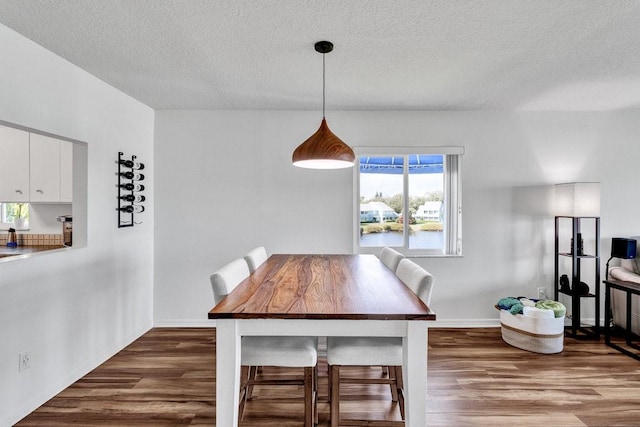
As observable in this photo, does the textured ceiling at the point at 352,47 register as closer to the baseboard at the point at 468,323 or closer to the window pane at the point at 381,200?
the window pane at the point at 381,200

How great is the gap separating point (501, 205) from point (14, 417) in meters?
4.33

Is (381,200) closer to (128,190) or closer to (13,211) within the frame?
(128,190)

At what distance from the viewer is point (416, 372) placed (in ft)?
4.98

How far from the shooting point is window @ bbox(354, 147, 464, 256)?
381 centimetres

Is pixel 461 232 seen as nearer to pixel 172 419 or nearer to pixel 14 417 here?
pixel 172 419

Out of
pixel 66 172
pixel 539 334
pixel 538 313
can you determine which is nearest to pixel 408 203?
pixel 538 313

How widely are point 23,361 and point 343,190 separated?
287cm

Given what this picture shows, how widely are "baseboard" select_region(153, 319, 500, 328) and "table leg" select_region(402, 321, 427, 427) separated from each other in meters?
2.29

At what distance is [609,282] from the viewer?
308cm

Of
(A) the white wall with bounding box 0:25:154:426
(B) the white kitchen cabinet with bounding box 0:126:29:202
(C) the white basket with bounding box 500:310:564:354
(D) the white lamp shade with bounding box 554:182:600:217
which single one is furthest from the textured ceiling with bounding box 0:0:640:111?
(C) the white basket with bounding box 500:310:564:354

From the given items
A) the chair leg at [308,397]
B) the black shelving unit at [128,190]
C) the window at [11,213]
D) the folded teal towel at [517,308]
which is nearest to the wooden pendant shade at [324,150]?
the chair leg at [308,397]

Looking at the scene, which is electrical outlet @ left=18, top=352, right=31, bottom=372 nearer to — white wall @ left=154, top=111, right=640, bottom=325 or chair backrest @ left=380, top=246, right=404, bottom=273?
white wall @ left=154, top=111, right=640, bottom=325

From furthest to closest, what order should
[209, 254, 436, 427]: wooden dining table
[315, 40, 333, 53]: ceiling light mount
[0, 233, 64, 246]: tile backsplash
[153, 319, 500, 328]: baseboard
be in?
1. [153, 319, 500, 328]: baseboard
2. [0, 233, 64, 246]: tile backsplash
3. [315, 40, 333, 53]: ceiling light mount
4. [209, 254, 436, 427]: wooden dining table

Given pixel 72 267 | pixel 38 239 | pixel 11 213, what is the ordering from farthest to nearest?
pixel 11 213
pixel 38 239
pixel 72 267
